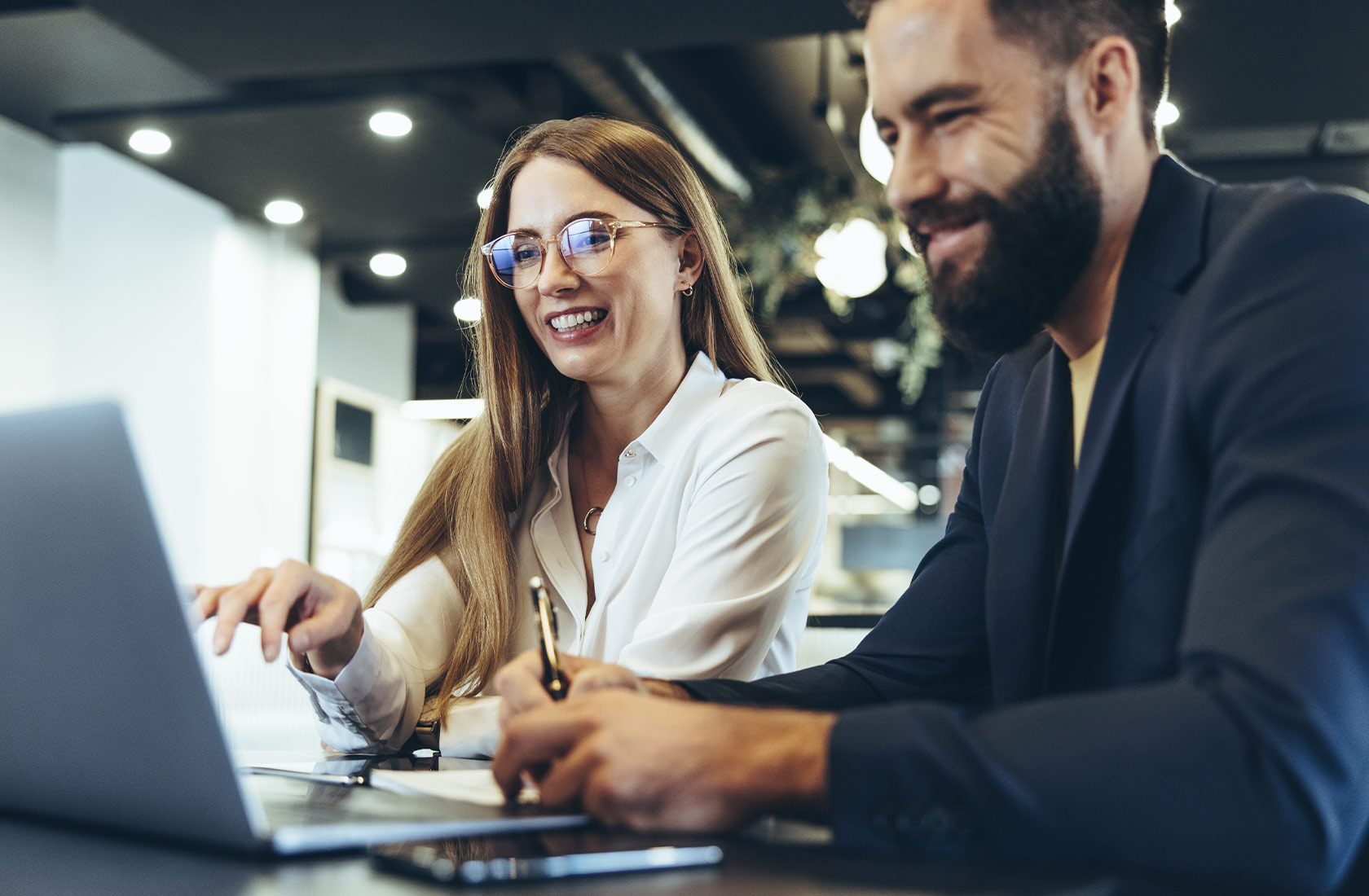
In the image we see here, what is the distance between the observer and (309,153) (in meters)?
5.73

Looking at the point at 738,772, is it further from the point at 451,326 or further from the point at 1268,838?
the point at 451,326

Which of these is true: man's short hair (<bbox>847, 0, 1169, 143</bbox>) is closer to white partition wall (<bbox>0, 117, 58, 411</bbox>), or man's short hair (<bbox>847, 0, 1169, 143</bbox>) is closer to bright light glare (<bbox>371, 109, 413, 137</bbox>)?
bright light glare (<bbox>371, 109, 413, 137</bbox>)

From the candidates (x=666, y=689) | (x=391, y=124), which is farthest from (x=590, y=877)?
(x=391, y=124)

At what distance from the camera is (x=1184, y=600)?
1.00 m

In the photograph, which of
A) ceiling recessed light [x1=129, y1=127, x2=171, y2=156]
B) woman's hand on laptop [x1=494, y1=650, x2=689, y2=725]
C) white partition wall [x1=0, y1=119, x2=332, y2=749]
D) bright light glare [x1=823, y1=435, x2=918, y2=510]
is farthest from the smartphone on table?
bright light glare [x1=823, y1=435, x2=918, y2=510]

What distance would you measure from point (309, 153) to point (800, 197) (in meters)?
2.38

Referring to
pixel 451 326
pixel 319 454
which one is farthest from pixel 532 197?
pixel 451 326

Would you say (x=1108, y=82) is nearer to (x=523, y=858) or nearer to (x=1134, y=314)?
(x=1134, y=314)

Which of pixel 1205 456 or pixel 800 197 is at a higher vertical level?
pixel 800 197

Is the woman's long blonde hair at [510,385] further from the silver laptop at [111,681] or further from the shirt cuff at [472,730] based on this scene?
the silver laptop at [111,681]

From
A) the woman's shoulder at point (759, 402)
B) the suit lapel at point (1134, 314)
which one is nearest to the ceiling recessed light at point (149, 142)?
the woman's shoulder at point (759, 402)

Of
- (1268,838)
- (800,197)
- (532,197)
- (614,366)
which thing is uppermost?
(800,197)

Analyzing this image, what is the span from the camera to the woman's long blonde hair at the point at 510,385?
1.78 metres

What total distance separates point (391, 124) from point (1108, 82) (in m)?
4.66
